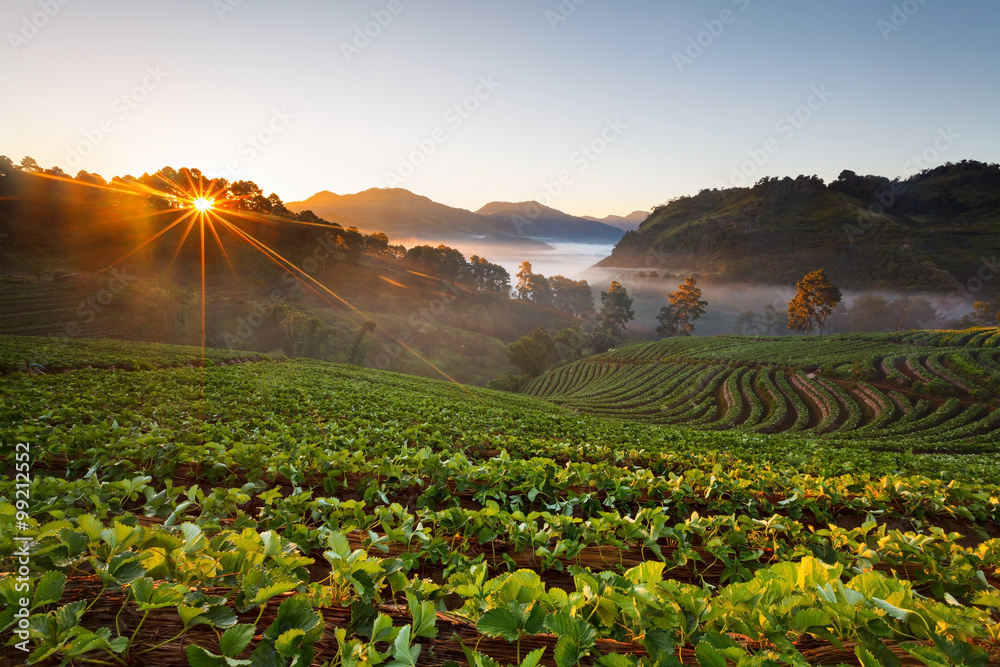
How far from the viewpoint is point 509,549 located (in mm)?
2971

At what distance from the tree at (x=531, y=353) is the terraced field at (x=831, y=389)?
13619 millimetres

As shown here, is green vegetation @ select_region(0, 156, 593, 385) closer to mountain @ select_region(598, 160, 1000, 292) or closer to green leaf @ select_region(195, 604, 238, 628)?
green leaf @ select_region(195, 604, 238, 628)

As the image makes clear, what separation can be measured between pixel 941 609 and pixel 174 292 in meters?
68.8

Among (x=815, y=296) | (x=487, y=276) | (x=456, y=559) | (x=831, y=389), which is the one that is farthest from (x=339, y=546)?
(x=487, y=276)

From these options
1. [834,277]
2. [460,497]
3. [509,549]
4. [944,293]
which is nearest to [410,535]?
[509,549]

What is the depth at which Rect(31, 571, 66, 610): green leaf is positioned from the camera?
4.38ft

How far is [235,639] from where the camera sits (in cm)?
122

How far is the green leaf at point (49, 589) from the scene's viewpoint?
134cm

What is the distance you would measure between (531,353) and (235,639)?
83405 millimetres

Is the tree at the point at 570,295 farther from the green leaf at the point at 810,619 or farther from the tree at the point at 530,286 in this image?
the green leaf at the point at 810,619

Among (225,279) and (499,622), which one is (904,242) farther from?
(499,622)

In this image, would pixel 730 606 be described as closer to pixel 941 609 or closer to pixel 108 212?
pixel 941 609

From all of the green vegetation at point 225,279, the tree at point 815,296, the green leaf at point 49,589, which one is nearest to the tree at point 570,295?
the green vegetation at point 225,279

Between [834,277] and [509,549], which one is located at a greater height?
[834,277]
